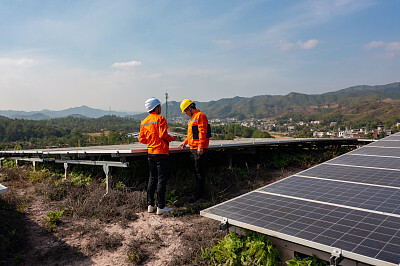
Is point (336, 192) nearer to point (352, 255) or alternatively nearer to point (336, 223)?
point (336, 223)

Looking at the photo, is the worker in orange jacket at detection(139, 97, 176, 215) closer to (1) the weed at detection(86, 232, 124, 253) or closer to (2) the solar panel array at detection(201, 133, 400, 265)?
(1) the weed at detection(86, 232, 124, 253)

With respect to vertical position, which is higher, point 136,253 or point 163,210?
point 163,210

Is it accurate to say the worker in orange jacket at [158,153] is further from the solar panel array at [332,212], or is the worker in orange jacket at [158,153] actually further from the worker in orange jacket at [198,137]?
the solar panel array at [332,212]

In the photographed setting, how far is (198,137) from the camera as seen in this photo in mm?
6211

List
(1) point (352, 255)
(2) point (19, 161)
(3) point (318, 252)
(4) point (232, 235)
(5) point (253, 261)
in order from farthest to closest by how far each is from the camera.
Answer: (2) point (19, 161) → (4) point (232, 235) → (5) point (253, 261) → (3) point (318, 252) → (1) point (352, 255)

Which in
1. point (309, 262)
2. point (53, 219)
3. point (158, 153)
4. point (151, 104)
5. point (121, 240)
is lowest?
point (121, 240)

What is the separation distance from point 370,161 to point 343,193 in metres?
3.18

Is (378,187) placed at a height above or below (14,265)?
above

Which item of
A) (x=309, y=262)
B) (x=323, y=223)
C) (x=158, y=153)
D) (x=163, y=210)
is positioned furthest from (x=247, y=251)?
(x=158, y=153)

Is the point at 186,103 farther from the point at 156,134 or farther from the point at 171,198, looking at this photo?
the point at 171,198

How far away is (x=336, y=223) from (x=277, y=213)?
672 millimetres

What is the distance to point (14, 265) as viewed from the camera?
402 cm

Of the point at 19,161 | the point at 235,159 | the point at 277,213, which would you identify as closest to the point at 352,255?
the point at 277,213

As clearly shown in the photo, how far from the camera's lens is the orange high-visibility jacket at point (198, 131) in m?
6.07
